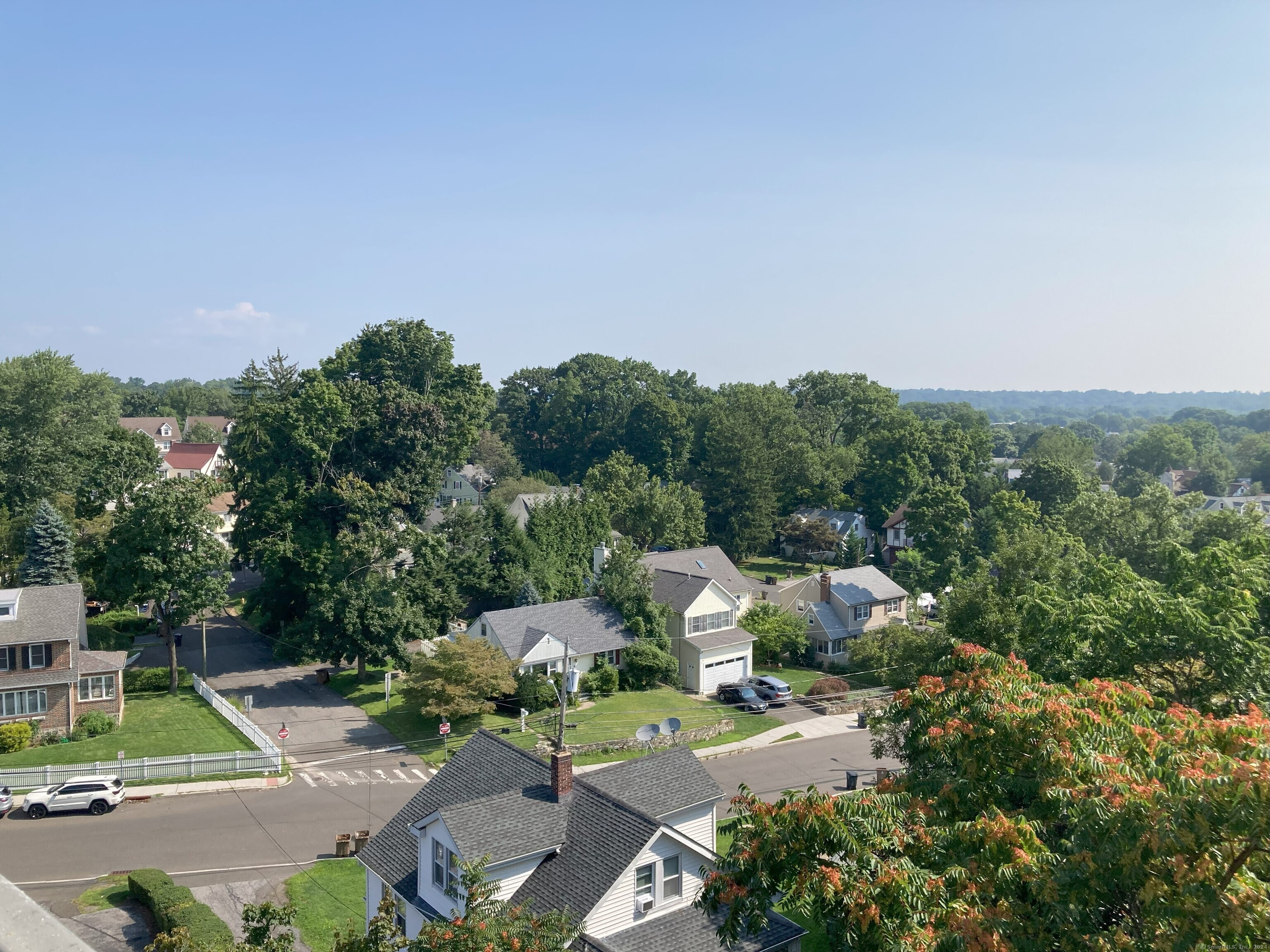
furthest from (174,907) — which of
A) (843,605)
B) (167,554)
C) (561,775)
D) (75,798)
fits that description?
(843,605)

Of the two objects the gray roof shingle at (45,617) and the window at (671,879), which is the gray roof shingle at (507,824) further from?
the gray roof shingle at (45,617)

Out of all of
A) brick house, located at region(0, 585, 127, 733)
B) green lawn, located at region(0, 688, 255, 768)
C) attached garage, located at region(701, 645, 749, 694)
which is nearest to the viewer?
green lawn, located at region(0, 688, 255, 768)

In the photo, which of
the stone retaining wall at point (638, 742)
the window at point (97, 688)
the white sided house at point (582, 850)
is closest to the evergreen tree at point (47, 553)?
the window at point (97, 688)

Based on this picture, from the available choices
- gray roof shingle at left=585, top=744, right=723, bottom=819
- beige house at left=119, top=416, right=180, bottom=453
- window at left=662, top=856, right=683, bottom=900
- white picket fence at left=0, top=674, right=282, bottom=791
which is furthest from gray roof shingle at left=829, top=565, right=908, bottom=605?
beige house at left=119, top=416, right=180, bottom=453

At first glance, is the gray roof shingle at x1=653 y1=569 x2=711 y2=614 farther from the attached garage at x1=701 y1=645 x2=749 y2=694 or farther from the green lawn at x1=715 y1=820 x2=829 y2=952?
the green lawn at x1=715 y1=820 x2=829 y2=952

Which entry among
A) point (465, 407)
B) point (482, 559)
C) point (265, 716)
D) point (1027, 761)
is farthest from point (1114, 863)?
point (465, 407)
